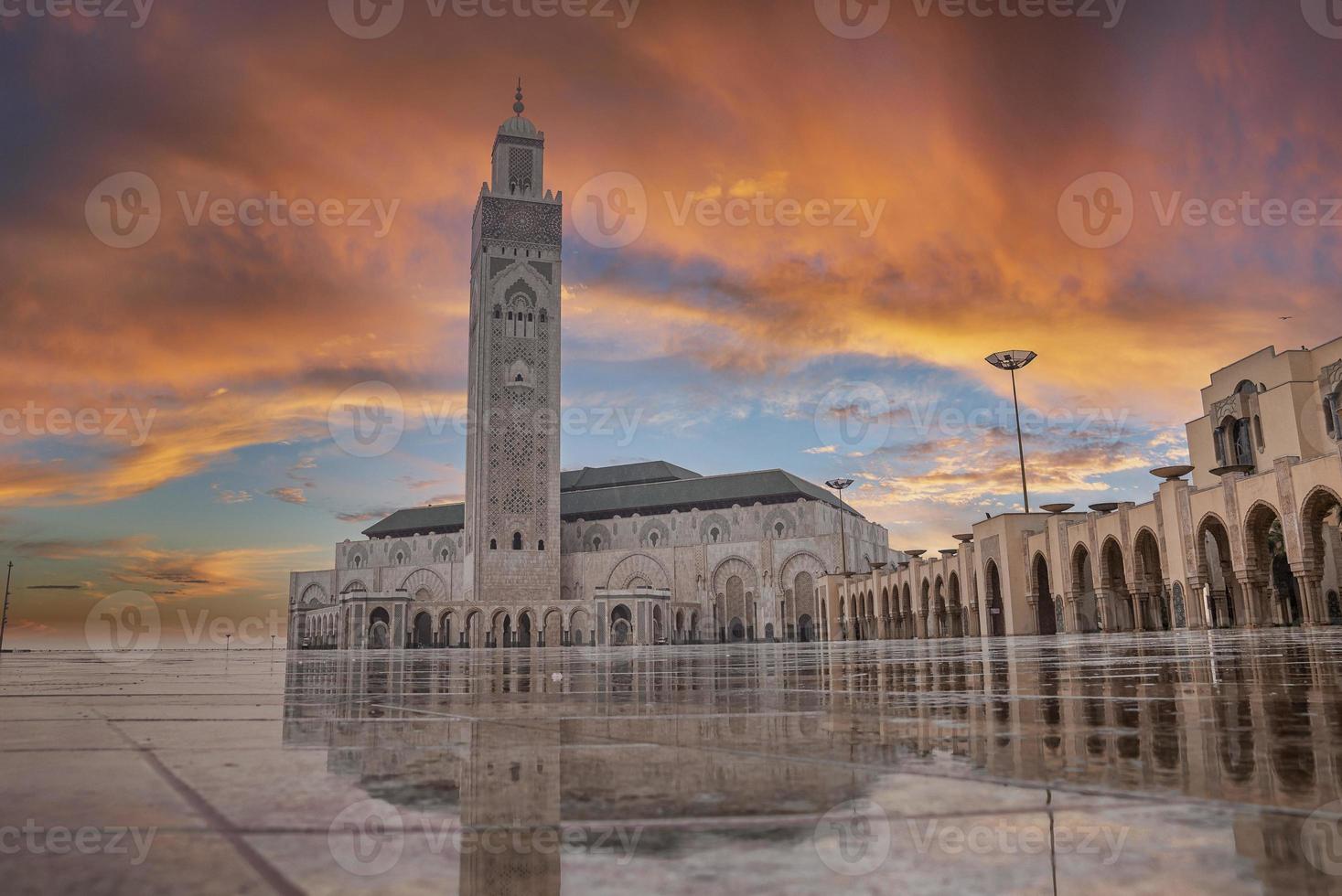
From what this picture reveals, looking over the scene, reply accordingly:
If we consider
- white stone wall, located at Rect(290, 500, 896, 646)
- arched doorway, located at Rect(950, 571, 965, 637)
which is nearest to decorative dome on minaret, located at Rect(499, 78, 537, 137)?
white stone wall, located at Rect(290, 500, 896, 646)

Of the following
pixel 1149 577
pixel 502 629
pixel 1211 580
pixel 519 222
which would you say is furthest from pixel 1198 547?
pixel 519 222

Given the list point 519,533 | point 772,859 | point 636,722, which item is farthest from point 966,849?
point 519,533

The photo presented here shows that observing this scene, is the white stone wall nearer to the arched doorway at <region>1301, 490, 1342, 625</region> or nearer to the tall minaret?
the tall minaret

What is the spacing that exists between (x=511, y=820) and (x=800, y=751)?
1.82 feet

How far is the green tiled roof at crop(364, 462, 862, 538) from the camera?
5050 cm

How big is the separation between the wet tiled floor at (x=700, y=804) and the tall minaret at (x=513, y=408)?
139 feet

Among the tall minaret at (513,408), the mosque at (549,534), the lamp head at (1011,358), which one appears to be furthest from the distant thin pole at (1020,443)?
the tall minaret at (513,408)

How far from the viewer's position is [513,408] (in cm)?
4406

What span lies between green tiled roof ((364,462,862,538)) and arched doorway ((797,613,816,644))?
23.2 feet

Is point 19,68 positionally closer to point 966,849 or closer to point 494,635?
point 966,849

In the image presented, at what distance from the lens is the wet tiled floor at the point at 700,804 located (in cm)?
57

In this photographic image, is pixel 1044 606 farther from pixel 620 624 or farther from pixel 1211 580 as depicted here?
pixel 620 624

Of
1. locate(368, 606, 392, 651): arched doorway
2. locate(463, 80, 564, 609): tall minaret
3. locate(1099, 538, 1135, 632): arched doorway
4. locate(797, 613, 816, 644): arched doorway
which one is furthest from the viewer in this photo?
locate(797, 613, 816, 644): arched doorway

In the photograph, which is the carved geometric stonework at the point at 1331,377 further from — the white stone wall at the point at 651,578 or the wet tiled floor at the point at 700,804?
the wet tiled floor at the point at 700,804
